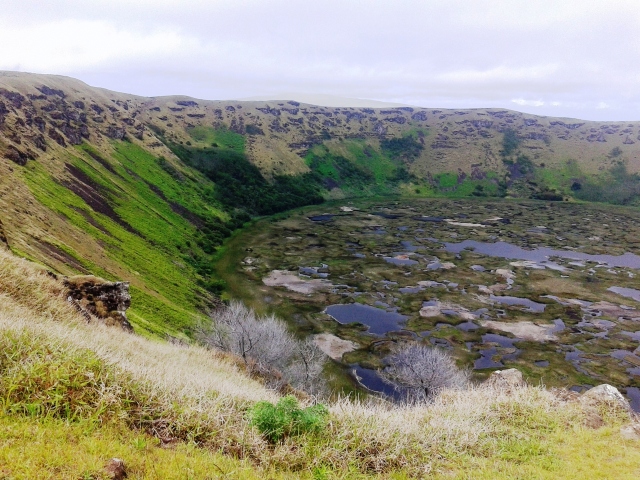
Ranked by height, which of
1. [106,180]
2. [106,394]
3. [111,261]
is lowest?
[111,261]

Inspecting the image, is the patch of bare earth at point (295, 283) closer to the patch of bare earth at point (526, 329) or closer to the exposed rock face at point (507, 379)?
the patch of bare earth at point (526, 329)

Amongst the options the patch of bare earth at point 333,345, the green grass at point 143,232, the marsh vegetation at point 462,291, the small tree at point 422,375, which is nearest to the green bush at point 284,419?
the small tree at point 422,375

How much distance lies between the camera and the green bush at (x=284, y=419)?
1180cm

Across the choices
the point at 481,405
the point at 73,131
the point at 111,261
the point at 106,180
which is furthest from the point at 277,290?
the point at 73,131

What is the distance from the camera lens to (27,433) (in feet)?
29.1

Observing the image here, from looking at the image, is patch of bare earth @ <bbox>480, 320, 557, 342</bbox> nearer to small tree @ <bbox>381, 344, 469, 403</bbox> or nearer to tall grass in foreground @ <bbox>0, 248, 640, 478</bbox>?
small tree @ <bbox>381, 344, 469, 403</bbox>

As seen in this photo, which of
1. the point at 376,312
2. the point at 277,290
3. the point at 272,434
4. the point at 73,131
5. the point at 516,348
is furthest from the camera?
the point at 73,131

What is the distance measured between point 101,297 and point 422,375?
40.9 meters

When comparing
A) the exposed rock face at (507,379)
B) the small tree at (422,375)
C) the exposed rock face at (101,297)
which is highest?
the exposed rock face at (101,297)

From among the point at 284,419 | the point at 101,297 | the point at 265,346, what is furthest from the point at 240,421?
the point at 265,346

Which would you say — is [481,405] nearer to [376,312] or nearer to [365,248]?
[376,312]

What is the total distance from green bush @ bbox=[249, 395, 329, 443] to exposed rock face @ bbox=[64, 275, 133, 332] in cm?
1778

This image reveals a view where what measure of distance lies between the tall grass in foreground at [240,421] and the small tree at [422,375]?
1409 inches

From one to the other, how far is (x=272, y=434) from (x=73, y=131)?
153m
